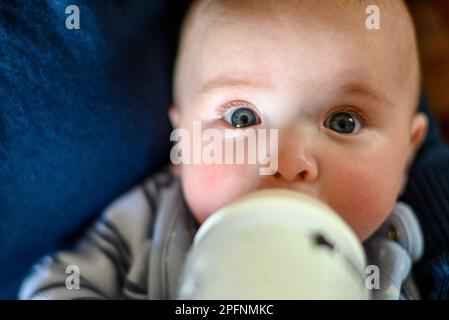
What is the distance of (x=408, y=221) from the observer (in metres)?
0.93

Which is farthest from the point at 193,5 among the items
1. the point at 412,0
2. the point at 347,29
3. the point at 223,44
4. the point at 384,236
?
the point at 412,0

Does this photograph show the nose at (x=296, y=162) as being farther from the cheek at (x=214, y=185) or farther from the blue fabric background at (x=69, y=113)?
the blue fabric background at (x=69, y=113)

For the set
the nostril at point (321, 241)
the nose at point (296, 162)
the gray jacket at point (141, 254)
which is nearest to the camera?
the nostril at point (321, 241)

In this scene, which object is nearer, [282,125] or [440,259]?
[282,125]

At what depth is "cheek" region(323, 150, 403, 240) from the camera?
0.75 metres

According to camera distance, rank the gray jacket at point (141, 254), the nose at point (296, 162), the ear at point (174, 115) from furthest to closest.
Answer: the ear at point (174, 115)
the gray jacket at point (141, 254)
the nose at point (296, 162)

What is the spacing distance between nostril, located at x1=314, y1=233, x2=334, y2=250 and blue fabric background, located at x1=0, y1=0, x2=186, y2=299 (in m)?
0.48

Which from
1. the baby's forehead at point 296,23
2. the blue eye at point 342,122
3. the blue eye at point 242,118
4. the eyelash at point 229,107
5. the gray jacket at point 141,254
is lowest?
the gray jacket at point 141,254

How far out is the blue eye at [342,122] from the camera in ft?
2.63

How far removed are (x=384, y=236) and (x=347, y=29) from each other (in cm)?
37

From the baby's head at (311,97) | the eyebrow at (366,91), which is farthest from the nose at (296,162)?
the eyebrow at (366,91)

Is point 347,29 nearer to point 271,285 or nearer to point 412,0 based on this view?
point 271,285

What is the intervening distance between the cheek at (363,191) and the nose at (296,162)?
33 millimetres

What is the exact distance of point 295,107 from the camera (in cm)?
77
